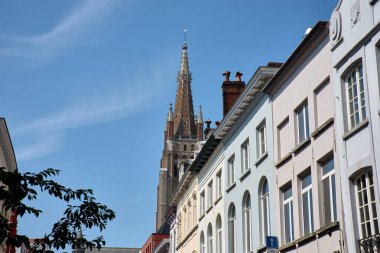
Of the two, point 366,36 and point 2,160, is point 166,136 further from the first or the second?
point 366,36

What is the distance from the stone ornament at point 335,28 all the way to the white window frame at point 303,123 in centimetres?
320

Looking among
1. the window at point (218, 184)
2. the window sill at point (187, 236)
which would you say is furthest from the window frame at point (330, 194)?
the window sill at point (187, 236)

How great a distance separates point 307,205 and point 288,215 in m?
1.93

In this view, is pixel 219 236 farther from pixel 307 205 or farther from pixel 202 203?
pixel 307 205

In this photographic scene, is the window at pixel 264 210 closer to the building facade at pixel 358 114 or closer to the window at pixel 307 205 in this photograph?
the window at pixel 307 205

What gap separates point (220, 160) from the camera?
33.0 metres

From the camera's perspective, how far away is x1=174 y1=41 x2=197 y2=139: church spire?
593 feet

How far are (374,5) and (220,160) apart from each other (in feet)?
56.4

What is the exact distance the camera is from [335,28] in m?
19.0

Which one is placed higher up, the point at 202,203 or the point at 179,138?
the point at 179,138

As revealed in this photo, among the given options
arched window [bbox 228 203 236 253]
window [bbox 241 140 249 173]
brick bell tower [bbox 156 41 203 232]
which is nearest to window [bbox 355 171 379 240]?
window [bbox 241 140 249 173]

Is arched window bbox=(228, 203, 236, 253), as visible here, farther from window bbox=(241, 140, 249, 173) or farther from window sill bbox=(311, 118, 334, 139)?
window sill bbox=(311, 118, 334, 139)

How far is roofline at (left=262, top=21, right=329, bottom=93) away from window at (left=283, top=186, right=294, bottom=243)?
4296mm

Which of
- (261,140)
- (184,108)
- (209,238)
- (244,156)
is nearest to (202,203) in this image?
(209,238)
